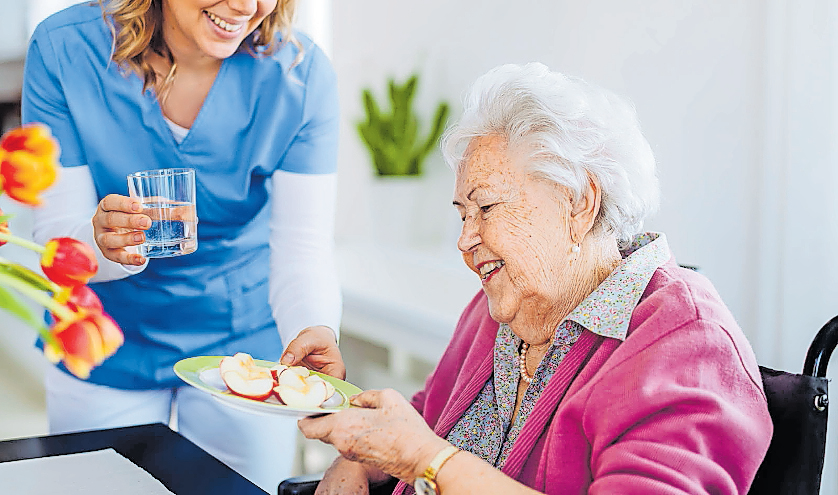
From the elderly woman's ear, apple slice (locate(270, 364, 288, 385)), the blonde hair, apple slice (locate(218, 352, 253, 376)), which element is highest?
the blonde hair

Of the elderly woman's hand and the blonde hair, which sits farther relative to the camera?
the blonde hair

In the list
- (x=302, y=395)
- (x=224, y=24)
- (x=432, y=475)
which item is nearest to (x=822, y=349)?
(x=432, y=475)

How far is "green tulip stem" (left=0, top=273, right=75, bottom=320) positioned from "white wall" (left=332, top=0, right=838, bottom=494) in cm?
154

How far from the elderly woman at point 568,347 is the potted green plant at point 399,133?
181cm

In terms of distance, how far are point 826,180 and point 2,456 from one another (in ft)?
5.22

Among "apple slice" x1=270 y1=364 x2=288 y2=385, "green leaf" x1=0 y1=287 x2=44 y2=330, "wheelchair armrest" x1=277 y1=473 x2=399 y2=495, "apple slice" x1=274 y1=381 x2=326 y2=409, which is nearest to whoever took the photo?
"green leaf" x1=0 y1=287 x2=44 y2=330

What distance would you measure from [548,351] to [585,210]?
0.21 metres

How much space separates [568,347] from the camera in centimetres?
130

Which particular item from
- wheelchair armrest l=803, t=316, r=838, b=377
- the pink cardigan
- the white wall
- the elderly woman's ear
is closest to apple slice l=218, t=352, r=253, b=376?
the pink cardigan

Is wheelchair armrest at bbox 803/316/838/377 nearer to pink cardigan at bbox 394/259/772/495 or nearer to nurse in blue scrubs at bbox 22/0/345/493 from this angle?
pink cardigan at bbox 394/259/772/495

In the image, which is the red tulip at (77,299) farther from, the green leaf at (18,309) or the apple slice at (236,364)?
the apple slice at (236,364)

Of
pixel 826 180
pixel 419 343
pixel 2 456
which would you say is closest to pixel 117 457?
pixel 2 456

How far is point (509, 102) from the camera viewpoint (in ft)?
4.30

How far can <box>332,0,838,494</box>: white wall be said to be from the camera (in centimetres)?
180
